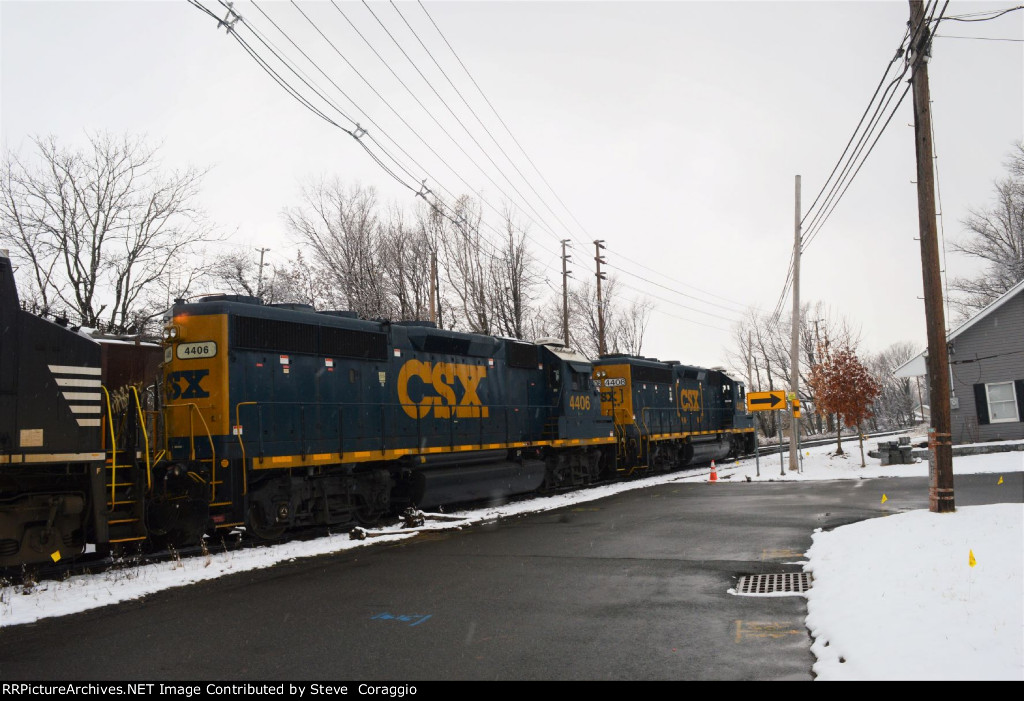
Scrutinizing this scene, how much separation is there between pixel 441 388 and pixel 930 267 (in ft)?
32.8

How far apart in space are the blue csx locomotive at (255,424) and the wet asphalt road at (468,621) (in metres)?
2.13

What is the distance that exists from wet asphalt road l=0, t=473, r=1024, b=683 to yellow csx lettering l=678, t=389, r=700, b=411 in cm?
1842

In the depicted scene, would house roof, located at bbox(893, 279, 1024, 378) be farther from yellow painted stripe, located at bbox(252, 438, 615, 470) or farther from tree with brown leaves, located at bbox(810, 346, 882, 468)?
yellow painted stripe, located at bbox(252, 438, 615, 470)

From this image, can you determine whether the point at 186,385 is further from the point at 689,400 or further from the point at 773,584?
the point at 689,400

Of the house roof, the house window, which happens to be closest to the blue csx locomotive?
the house roof

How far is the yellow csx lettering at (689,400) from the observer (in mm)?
30562

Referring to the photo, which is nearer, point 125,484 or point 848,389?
point 125,484

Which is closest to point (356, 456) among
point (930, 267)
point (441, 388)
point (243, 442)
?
point (243, 442)

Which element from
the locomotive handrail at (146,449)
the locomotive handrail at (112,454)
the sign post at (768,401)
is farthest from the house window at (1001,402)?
the locomotive handrail at (112,454)

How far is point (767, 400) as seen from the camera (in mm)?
23234

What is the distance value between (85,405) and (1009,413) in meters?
29.9

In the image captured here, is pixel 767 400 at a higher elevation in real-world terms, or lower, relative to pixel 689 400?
lower

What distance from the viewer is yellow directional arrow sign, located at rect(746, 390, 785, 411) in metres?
23.0

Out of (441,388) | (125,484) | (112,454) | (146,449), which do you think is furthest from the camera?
(441,388)
